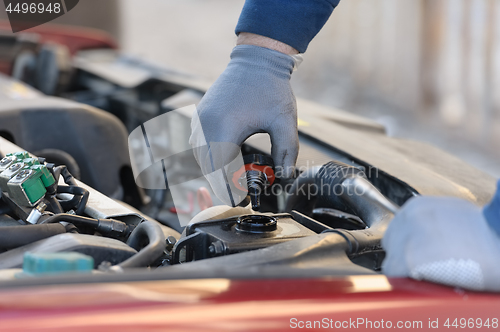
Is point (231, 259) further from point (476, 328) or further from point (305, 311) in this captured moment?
point (476, 328)

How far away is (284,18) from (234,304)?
747mm

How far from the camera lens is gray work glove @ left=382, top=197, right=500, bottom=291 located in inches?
25.3

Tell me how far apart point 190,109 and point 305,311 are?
2.51 feet

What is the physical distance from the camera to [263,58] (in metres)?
1.11

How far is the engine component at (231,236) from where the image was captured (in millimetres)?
836

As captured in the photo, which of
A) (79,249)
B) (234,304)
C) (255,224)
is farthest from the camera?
(255,224)

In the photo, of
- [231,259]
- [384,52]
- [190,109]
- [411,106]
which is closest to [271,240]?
[231,259]

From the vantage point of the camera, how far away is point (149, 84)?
2457 mm

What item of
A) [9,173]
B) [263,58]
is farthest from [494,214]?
[9,173]

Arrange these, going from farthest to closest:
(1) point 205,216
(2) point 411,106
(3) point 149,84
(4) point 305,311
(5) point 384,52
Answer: (5) point 384,52
(2) point 411,106
(3) point 149,84
(1) point 205,216
(4) point 305,311

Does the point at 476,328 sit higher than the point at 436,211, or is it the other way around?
the point at 436,211

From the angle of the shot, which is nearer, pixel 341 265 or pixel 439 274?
pixel 439 274

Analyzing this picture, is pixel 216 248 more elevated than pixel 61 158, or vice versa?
pixel 216 248

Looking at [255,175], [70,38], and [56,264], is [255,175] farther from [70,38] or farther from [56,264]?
[70,38]
